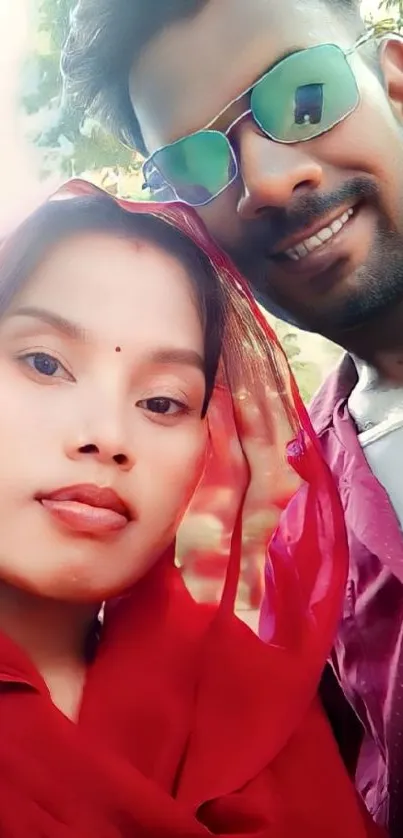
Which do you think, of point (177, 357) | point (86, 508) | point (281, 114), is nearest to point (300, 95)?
point (281, 114)

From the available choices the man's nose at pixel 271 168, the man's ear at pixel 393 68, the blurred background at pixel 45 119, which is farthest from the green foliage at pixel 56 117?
the man's ear at pixel 393 68

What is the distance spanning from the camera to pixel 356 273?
2.28ft

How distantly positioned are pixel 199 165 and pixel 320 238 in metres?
0.11

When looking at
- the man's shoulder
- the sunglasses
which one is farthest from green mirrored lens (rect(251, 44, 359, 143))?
the man's shoulder

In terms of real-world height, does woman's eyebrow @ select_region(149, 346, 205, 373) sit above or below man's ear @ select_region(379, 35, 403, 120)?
below

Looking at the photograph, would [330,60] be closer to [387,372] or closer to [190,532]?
[387,372]

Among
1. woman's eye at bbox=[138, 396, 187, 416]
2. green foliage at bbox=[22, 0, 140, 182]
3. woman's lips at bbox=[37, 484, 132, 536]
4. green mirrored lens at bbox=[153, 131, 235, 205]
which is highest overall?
green foliage at bbox=[22, 0, 140, 182]

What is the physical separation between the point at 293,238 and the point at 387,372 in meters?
0.16

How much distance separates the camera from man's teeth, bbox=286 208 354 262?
2.23 ft

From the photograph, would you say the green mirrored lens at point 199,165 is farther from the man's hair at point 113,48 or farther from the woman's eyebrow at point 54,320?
the woman's eyebrow at point 54,320

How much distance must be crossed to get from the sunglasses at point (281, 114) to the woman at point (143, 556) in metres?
0.05

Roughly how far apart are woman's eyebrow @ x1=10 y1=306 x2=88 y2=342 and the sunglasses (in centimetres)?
18

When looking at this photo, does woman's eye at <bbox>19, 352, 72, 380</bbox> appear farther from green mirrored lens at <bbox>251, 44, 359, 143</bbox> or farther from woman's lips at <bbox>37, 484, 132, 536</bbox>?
green mirrored lens at <bbox>251, 44, 359, 143</bbox>

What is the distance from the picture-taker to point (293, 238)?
684mm
